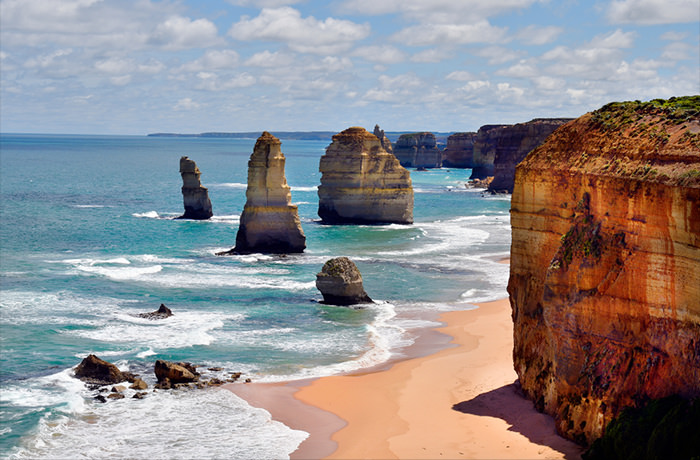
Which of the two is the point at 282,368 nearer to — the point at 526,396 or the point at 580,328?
the point at 526,396

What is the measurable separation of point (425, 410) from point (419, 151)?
161035 millimetres

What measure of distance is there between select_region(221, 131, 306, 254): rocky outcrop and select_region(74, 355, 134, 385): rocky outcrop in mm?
26518

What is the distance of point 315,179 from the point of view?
149125 millimetres

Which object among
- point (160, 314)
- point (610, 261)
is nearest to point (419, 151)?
point (160, 314)

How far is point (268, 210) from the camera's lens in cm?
5316

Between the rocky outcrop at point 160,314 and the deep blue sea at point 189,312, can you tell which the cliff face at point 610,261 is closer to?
the deep blue sea at point 189,312

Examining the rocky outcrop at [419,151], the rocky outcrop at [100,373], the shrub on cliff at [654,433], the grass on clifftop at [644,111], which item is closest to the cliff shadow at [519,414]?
the shrub on cliff at [654,433]

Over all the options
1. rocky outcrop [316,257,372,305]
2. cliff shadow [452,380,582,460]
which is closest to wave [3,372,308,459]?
cliff shadow [452,380,582,460]

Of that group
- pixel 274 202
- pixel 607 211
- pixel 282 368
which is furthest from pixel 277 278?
pixel 607 211

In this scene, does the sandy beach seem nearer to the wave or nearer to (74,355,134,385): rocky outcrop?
the wave

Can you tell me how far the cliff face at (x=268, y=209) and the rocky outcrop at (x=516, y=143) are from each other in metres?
55.4

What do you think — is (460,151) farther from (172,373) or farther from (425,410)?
(425,410)

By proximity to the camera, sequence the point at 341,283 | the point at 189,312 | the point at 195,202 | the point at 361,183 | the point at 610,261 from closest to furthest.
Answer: the point at 610,261 → the point at 189,312 → the point at 341,283 → the point at 361,183 → the point at 195,202

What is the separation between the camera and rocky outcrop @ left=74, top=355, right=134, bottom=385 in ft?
86.2
